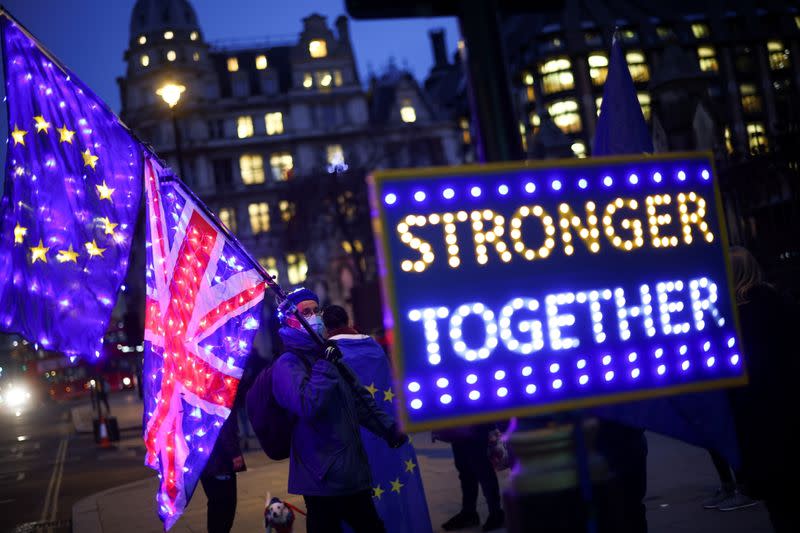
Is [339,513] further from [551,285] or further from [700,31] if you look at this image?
[700,31]

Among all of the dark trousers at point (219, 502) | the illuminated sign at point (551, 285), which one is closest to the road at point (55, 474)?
the dark trousers at point (219, 502)

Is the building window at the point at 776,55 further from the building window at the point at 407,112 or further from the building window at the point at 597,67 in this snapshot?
the building window at the point at 407,112

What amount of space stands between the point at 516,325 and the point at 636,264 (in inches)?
22.0

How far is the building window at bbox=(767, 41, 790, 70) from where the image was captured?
90875 mm

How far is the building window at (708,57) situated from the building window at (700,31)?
104 cm

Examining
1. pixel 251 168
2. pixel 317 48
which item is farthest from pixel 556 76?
pixel 251 168

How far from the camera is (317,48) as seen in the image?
7662cm

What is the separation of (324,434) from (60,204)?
7.82 feet

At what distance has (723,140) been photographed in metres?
19.2

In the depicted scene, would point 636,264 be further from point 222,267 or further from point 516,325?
point 222,267

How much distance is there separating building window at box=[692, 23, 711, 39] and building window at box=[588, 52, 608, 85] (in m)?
8.58

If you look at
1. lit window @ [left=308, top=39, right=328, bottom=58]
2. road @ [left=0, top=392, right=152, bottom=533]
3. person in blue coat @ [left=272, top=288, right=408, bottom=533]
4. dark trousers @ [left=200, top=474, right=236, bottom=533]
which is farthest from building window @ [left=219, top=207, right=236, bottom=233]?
person in blue coat @ [left=272, top=288, right=408, bottom=533]

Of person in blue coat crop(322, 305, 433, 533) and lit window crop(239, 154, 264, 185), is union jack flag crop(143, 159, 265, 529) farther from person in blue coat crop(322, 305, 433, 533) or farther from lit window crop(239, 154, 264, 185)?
lit window crop(239, 154, 264, 185)

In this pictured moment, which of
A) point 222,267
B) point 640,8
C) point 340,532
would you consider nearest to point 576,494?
point 340,532
